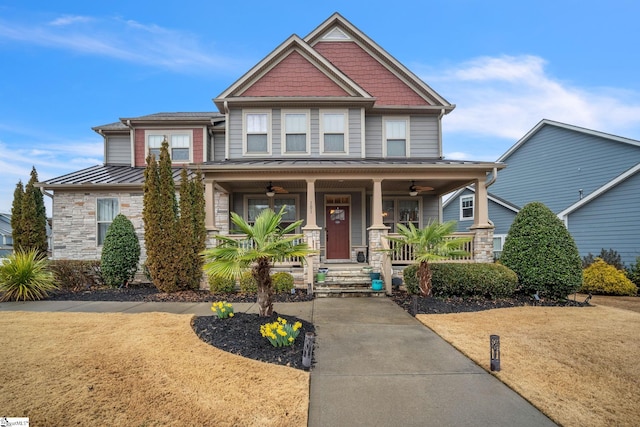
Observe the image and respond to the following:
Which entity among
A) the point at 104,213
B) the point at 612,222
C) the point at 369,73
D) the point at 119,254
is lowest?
the point at 119,254

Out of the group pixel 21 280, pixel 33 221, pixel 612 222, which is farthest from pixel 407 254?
pixel 33 221

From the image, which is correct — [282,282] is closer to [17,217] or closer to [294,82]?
[294,82]

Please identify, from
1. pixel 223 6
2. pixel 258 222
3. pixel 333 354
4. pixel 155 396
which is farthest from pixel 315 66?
pixel 155 396

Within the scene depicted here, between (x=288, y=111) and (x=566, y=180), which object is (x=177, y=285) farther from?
(x=566, y=180)

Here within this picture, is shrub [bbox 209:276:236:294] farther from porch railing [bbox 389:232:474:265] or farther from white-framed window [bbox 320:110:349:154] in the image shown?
white-framed window [bbox 320:110:349:154]

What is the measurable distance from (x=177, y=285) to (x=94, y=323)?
3.03m

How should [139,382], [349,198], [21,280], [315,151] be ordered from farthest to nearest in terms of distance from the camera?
[349,198], [315,151], [21,280], [139,382]

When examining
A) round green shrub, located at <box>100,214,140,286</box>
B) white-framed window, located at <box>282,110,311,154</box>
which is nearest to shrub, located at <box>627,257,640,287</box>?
white-framed window, located at <box>282,110,311,154</box>

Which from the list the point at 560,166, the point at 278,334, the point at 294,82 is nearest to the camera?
the point at 278,334

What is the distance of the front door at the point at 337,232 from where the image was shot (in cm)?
1170

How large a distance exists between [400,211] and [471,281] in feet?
16.0

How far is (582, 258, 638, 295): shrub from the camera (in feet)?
30.6

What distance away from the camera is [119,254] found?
29.5ft

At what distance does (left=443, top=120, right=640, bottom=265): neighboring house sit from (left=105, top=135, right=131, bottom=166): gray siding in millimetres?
16482
